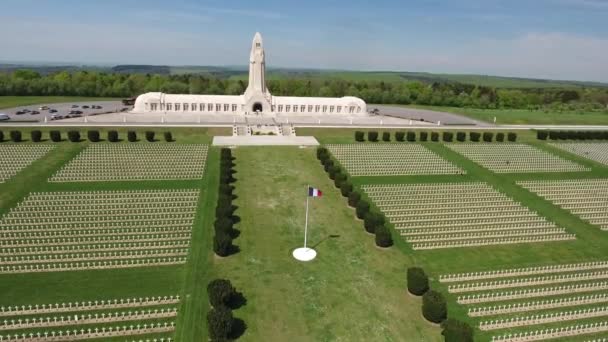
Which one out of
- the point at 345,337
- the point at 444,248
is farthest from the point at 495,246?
the point at 345,337

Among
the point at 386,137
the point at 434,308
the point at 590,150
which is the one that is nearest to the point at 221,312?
the point at 434,308

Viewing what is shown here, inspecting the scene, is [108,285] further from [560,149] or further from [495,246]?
[560,149]

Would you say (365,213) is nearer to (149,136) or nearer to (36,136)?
(149,136)

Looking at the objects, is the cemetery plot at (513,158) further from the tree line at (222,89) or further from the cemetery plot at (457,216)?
the tree line at (222,89)

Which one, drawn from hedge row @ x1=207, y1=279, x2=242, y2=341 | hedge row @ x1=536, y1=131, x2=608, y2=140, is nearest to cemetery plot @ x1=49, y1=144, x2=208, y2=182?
hedge row @ x1=207, y1=279, x2=242, y2=341

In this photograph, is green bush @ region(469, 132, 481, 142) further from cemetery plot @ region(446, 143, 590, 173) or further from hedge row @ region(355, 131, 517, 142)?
cemetery plot @ region(446, 143, 590, 173)

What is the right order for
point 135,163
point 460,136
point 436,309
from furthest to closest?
point 460,136 < point 135,163 < point 436,309
